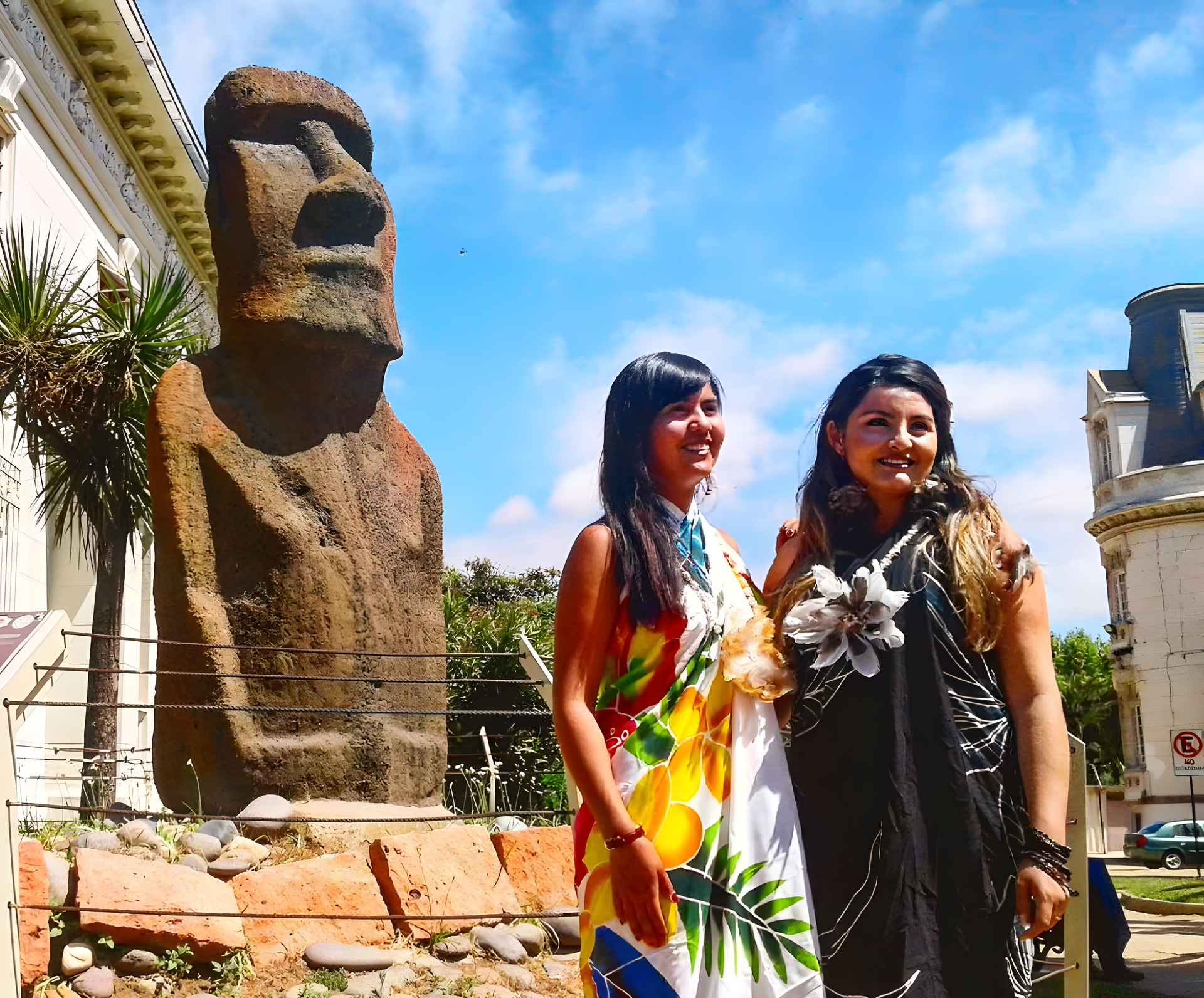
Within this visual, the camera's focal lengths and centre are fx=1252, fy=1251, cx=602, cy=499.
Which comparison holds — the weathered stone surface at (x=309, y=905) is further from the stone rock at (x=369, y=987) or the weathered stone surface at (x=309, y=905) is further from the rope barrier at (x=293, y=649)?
the rope barrier at (x=293, y=649)

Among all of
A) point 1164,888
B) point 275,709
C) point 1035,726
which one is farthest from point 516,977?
point 1164,888

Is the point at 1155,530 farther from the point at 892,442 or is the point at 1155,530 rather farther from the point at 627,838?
the point at 627,838

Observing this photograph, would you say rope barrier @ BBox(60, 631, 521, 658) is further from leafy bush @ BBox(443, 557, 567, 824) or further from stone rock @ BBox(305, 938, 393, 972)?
leafy bush @ BBox(443, 557, 567, 824)

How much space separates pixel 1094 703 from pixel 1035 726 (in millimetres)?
36751

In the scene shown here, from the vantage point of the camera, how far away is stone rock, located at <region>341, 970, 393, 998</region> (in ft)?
14.4

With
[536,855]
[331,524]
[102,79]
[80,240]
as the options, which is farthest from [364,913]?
[102,79]

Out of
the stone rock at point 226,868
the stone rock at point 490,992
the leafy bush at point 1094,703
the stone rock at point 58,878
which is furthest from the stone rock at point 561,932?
the leafy bush at point 1094,703

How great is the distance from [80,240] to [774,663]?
15854 millimetres

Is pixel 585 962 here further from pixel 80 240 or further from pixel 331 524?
pixel 80 240

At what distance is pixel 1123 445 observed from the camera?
1182 inches

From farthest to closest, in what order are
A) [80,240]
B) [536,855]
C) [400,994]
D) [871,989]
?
[80,240], [536,855], [400,994], [871,989]

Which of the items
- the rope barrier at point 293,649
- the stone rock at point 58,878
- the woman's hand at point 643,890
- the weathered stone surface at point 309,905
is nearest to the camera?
the woman's hand at point 643,890

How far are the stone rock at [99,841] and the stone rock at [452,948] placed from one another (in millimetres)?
1376

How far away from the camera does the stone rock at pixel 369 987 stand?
439 centimetres
